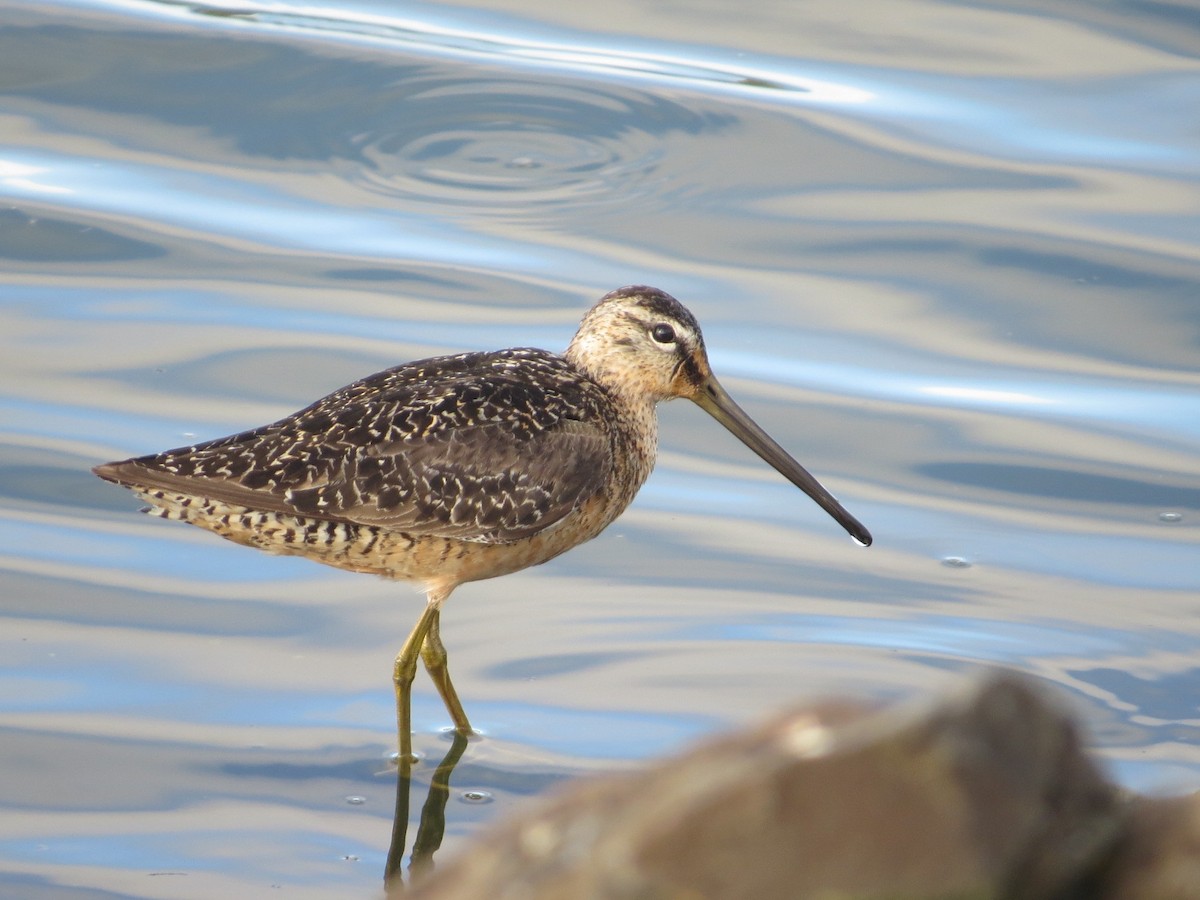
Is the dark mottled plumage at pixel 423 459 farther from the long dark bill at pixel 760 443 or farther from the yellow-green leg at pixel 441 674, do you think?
the long dark bill at pixel 760 443

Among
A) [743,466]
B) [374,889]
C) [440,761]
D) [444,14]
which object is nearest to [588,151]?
[444,14]

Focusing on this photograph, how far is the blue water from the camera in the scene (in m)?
6.08

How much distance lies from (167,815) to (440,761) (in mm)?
922

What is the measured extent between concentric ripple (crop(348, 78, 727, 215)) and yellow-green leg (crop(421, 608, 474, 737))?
4496 mm

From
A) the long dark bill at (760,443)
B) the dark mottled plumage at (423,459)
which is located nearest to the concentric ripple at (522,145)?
the long dark bill at (760,443)

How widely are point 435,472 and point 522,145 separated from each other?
17.4ft

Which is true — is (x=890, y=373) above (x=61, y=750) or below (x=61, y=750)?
above

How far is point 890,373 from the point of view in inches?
351

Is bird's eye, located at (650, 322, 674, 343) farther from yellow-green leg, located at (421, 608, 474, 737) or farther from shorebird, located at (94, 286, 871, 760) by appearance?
yellow-green leg, located at (421, 608, 474, 737)

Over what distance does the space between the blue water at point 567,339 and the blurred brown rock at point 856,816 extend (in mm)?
1097

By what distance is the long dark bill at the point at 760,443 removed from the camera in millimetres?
6684

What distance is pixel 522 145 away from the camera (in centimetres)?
1084

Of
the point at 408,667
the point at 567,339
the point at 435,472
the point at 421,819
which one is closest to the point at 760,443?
the point at 435,472

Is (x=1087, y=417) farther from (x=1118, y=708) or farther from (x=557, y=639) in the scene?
(x=557, y=639)
